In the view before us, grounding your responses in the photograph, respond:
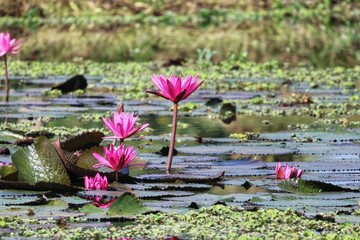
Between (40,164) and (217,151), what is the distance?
1.04 metres

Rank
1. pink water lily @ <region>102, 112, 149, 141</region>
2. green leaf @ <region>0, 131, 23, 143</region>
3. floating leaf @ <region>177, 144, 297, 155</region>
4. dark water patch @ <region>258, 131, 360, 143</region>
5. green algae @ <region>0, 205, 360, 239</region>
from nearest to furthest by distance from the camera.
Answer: green algae @ <region>0, 205, 360, 239</region>, pink water lily @ <region>102, 112, 149, 141</region>, floating leaf @ <region>177, 144, 297, 155</region>, green leaf @ <region>0, 131, 23, 143</region>, dark water patch @ <region>258, 131, 360, 143</region>

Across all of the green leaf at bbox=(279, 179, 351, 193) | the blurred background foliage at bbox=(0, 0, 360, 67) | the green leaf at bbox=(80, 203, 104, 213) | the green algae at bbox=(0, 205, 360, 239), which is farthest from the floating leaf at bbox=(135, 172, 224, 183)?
the blurred background foliage at bbox=(0, 0, 360, 67)

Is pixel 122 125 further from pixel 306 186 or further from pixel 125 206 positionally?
pixel 306 186

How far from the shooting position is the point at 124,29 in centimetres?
1573

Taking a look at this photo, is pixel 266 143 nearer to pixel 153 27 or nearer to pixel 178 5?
pixel 153 27

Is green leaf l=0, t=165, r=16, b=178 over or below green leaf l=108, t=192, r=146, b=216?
over

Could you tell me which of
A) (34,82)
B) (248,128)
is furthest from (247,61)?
(248,128)

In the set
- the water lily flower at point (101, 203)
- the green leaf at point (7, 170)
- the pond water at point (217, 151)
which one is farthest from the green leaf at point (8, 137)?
the water lily flower at point (101, 203)

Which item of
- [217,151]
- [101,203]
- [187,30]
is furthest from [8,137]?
[187,30]

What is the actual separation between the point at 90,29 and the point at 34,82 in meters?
7.44

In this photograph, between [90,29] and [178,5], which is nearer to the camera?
[90,29]

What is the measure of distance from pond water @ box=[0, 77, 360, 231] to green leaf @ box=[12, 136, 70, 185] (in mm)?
106

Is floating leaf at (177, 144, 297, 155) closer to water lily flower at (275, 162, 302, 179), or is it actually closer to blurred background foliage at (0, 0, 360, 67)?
water lily flower at (275, 162, 302, 179)

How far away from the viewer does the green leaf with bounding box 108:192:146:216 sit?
310cm
